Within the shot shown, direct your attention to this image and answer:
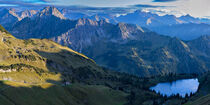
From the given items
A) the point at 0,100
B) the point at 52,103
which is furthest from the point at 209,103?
the point at 0,100

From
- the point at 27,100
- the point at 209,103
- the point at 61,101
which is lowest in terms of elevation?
the point at 61,101

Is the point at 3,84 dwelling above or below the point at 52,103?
above

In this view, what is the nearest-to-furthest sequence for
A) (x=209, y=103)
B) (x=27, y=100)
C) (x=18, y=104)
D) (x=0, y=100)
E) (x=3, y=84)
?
(x=209, y=103) < (x=0, y=100) < (x=18, y=104) < (x=27, y=100) < (x=3, y=84)

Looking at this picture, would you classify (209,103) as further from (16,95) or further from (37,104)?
(16,95)

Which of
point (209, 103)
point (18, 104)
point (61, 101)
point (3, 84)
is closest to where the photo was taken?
point (209, 103)

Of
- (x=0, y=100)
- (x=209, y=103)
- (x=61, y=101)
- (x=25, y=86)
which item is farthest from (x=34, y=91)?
(x=209, y=103)

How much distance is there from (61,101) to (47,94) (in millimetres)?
14481

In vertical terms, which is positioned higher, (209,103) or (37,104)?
(209,103)

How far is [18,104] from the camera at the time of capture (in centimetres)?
16250

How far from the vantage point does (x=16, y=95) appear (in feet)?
567

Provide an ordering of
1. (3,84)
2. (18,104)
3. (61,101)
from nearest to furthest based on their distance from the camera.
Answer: (18,104)
(3,84)
(61,101)

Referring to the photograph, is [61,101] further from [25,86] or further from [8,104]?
[8,104]

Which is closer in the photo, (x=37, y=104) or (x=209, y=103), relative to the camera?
(x=209, y=103)

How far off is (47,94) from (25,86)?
820 inches
